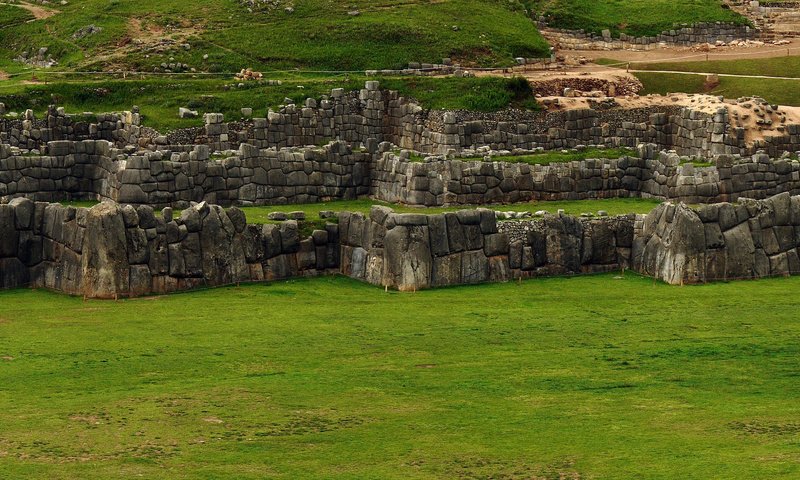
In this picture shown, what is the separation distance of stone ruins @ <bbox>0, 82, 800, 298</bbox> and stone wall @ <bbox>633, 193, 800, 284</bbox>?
0.15 ft

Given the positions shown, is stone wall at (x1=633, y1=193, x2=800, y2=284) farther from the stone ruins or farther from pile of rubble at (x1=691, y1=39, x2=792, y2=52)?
pile of rubble at (x1=691, y1=39, x2=792, y2=52)

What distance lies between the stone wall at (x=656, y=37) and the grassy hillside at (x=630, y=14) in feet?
1.57

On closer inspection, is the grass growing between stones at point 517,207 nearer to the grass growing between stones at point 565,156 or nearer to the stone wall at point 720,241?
the grass growing between stones at point 565,156

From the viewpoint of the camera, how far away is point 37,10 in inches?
2931

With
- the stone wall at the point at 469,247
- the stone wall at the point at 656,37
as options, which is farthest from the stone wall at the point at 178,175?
the stone wall at the point at 656,37

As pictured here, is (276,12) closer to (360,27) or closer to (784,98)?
(360,27)

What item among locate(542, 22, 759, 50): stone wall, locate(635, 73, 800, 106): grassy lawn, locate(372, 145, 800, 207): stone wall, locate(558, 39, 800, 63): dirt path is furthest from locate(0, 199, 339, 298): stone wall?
locate(542, 22, 759, 50): stone wall

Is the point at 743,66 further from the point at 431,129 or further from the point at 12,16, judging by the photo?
the point at 12,16

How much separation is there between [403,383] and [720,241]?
14126mm

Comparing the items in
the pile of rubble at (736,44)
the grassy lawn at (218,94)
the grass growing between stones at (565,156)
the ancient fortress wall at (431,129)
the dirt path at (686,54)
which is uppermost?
the pile of rubble at (736,44)

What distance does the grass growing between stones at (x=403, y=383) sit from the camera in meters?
28.3

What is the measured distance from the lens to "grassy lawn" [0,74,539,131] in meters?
59.0

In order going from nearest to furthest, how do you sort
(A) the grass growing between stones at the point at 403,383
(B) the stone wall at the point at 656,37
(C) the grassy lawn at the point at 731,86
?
(A) the grass growing between stones at the point at 403,383 < (C) the grassy lawn at the point at 731,86 < (B) the stone wall at the point at 656,37

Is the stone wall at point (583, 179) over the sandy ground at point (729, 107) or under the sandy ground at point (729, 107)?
under
